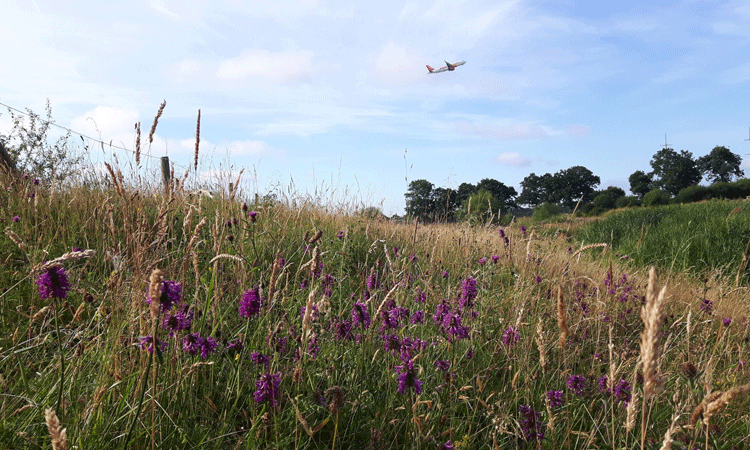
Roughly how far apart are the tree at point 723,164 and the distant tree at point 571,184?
A: 14540 mm

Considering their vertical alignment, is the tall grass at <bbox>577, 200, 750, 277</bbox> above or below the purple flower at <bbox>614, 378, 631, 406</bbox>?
above

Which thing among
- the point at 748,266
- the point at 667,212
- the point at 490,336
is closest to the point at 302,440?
the point at 490,336

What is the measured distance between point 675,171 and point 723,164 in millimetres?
6609

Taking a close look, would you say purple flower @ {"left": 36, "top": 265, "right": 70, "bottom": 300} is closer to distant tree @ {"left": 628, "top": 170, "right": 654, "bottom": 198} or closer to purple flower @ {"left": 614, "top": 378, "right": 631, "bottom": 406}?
purple flower @ {"left": 614, "top": 378, "right": 631, "bottom": 406}

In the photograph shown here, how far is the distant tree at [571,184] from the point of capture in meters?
65.9

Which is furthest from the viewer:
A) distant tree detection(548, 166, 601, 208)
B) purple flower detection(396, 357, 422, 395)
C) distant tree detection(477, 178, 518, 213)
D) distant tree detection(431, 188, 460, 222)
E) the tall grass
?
distant tree detection(548, 166, 601, 208)

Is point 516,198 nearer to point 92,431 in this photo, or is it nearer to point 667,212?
point 667,212

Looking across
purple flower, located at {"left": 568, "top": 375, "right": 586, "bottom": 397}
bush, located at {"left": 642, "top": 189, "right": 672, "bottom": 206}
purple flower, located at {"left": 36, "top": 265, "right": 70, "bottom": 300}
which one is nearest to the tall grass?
purple flower, located at {"left": 568, "top": 375, "right": 586, "bottom": 397}

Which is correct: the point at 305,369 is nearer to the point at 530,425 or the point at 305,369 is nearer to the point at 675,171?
the point at 530,425

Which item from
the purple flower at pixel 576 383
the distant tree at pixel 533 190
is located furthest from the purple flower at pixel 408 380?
the distant tree at pixel 533 190

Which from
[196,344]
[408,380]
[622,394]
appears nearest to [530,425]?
[622,394]

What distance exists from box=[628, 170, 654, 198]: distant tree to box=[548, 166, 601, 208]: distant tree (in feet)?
15.3

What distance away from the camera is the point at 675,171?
2525 inches

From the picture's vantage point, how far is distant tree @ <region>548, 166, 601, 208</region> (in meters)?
65.9
